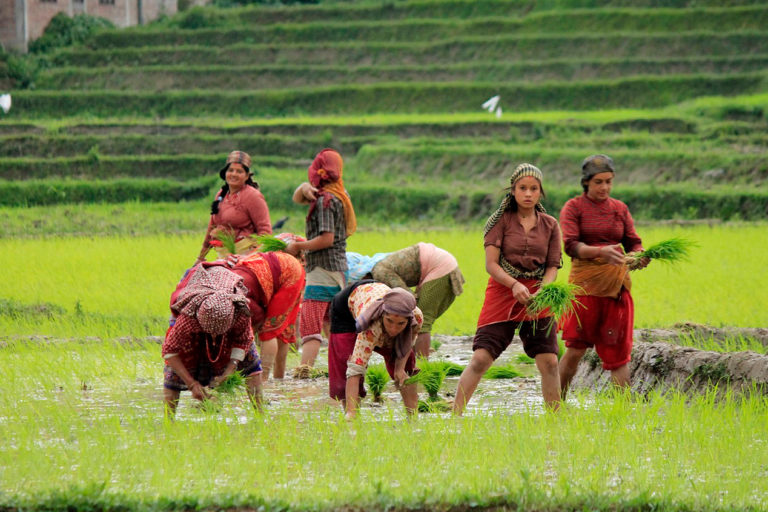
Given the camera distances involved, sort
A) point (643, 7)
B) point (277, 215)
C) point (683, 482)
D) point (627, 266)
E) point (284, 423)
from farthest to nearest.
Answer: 1. point (643, 7)
2. point (277, 215)
3. point (627, 266)
4. point (284, 423)
5. point (683, 482)

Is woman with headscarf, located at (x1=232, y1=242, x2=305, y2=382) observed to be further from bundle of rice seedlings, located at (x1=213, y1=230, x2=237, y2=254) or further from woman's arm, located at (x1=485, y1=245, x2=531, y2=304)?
woman's arm, located at (x1=485, y1=245, x2=531, y2=304)

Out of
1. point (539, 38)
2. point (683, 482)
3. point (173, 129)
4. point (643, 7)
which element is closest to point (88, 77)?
point (173, 129)

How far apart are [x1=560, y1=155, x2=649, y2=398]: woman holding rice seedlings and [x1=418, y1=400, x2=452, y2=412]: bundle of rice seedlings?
2.38ft

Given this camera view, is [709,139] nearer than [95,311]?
No

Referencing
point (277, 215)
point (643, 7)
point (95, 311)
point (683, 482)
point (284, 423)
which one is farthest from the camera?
point (643, 7)

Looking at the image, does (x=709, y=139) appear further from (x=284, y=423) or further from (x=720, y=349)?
(x=284, y=423)

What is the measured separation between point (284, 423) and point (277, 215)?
12971 mm

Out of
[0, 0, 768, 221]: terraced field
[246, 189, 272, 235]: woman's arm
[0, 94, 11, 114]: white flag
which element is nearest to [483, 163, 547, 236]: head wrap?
[246, 189, 272, 235]: woman's arm

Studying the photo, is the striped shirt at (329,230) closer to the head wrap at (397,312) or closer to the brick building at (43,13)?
the head wrap at (397,312)

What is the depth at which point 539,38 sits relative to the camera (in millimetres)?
28422

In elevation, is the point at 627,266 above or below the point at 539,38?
below

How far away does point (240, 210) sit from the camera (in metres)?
7.06

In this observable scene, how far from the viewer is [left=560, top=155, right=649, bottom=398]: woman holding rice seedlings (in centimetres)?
571

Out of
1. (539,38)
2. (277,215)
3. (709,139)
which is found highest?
(539,38)
